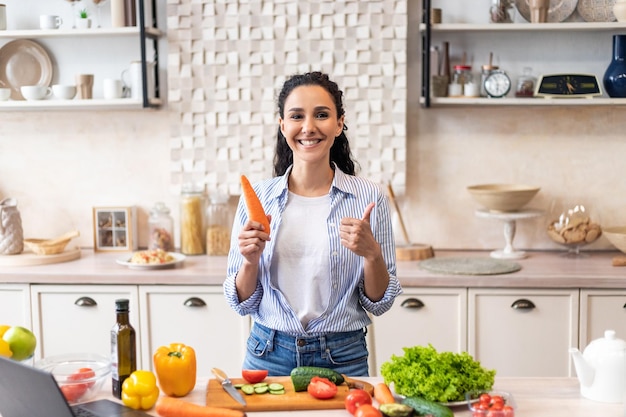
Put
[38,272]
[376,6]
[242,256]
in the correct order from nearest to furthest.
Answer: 1. [242,256]
2. [38,272]
3. [376,6]

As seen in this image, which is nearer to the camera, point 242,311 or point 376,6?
point 242,311

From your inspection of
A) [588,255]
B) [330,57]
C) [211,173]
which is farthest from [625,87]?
[211,173]

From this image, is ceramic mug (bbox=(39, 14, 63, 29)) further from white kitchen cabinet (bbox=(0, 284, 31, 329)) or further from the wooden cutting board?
the wooden cutting board

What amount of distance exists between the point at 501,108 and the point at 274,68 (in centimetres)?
113

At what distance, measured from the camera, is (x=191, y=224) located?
3895mm

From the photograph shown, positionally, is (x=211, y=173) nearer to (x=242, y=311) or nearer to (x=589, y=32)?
(x=242, y=311)

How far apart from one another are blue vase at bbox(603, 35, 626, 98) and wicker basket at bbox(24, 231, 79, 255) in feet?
8.59

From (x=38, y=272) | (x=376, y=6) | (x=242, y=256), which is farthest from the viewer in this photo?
(x=376, y=6)

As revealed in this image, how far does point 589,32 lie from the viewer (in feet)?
12.5

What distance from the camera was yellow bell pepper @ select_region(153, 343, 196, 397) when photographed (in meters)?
1.97

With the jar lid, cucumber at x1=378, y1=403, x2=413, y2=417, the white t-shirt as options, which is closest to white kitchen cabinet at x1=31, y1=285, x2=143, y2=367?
the jar lid

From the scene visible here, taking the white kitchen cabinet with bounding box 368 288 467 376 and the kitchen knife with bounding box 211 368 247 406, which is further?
the white kitchen cabinet with bounding box 368 288 467 376

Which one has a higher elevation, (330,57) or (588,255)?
(330,57)

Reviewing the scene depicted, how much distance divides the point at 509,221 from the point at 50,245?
7.07 ft
